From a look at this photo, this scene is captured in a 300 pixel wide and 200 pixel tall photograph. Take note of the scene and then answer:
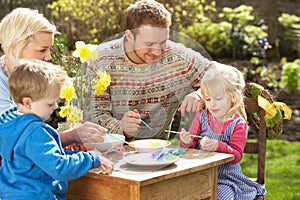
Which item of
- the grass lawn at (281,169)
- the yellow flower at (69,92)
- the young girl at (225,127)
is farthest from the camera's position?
the grass lawn at (281,169)

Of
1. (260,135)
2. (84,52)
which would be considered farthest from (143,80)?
(260,135)

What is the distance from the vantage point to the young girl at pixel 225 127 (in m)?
2.72

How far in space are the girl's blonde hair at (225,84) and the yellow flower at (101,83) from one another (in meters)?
0.42

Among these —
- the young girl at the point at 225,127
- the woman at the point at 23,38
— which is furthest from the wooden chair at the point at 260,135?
the woman at the point at 23,38

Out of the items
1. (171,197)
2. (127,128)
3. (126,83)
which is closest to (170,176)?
(171,197)

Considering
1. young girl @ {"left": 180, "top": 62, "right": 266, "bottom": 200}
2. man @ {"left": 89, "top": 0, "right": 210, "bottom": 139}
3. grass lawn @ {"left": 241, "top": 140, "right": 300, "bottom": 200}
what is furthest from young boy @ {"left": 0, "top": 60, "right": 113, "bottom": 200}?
grass lawn @ {"left": 241, "top": 140, "right": 300, "bottom": 200}

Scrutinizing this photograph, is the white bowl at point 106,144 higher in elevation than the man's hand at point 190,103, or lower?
lower

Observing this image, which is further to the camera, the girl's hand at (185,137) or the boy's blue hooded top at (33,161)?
the girl's hand at (185,137)

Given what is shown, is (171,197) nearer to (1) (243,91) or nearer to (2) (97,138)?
(2) (97,138)

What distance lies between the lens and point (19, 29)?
2.71 meters

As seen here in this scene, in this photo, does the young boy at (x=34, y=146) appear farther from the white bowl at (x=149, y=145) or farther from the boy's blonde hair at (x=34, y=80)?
the white bowl at (x=149, y=145)

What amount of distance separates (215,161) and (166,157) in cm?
21

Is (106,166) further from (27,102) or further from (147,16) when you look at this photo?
(147,16)

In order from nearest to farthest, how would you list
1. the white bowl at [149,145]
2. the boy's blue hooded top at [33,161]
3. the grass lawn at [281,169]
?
the boy's blue hooded top at [33,161] → the white bowl at [149,145] → the grass lawn at [281,169]
